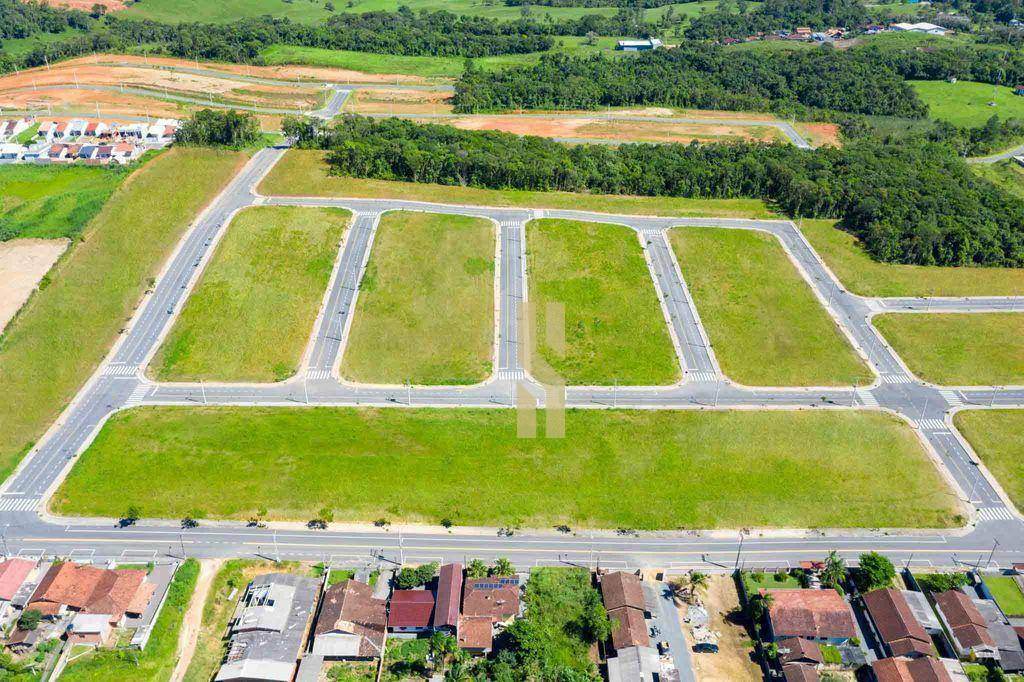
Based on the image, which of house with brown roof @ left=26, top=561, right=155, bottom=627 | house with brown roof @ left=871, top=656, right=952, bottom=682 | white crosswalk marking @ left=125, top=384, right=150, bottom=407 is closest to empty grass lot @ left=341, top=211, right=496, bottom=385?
white crosswalk marking @ left=125, top=384, right=150, bottom=407

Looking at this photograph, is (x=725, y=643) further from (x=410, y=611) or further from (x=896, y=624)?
(x=410, y=611)

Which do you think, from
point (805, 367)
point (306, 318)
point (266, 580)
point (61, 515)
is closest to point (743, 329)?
point (805, 367)

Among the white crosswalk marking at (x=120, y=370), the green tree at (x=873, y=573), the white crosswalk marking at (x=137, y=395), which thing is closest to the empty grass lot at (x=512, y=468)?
the white crosswalk marking at (x=137, y=395)

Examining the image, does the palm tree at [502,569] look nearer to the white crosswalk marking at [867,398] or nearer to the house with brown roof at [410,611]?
the house with brown roof at [410,611]

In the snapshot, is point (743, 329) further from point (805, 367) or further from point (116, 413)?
point (116, 413)

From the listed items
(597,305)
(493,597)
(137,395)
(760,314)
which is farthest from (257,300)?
(760,314)

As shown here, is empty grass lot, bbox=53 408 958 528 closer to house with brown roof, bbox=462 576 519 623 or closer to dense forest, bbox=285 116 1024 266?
house with brown roof, bbox=462 576 519 623
